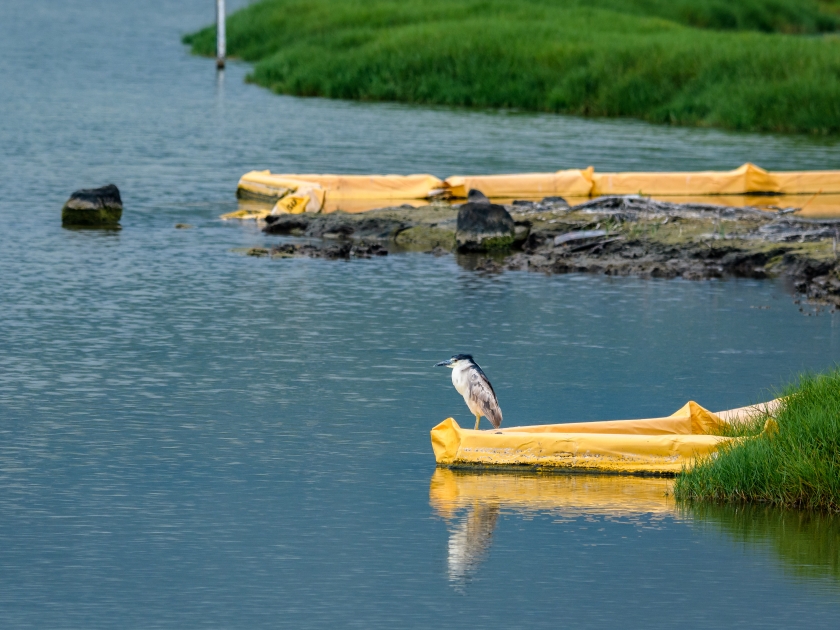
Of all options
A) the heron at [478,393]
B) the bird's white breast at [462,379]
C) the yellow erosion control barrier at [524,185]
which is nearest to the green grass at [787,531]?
the heron at [478,393]

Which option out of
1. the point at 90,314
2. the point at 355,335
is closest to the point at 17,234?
the point at 90,314

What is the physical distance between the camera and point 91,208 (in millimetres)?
22484

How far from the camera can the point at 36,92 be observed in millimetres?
43531

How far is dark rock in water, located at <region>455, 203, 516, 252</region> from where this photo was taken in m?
20.7

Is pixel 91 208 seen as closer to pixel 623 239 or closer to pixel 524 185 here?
pixel 524 185

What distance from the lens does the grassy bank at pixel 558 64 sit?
37750 mm

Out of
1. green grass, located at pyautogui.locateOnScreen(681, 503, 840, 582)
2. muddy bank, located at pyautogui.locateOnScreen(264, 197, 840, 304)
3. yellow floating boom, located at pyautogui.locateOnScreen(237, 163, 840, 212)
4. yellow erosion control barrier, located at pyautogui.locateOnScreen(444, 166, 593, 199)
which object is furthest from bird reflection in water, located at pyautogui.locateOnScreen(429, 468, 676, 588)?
yellow erosion control barrier, located at pyautogui.locateOnScreen(444, 166, 593, 199)

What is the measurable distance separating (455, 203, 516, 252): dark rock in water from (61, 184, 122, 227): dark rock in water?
5.19 meters

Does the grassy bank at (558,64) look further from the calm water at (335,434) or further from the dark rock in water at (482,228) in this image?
the dark rock in water at (482,228)

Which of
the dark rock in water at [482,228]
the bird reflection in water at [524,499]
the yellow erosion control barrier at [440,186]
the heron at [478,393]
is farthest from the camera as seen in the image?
the yellow erosion control barrier at [440,186]

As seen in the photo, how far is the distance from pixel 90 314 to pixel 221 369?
9.81 feet

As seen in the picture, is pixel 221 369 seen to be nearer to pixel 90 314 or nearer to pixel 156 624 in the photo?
pixel 90 314

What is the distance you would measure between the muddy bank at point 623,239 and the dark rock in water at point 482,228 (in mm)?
239

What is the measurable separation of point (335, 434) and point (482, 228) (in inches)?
366
